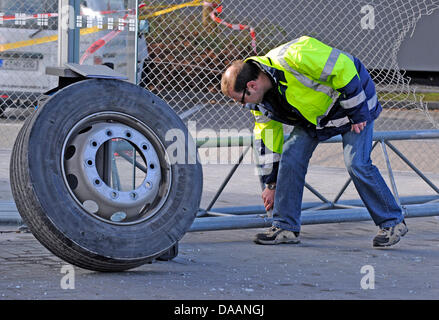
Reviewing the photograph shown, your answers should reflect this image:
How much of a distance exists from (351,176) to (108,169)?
1880 millimetres

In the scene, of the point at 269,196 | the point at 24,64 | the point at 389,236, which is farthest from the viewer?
the point at 24,64

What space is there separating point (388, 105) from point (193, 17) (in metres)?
4.03

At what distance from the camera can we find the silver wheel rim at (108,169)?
15.5ft

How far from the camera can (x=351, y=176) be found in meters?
6.12

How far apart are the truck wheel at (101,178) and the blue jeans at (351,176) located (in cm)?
123

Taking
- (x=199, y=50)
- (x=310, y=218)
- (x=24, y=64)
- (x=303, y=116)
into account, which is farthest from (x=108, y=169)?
(x=199, y=50)

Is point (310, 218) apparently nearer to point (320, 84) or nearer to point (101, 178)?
point (320, 84)

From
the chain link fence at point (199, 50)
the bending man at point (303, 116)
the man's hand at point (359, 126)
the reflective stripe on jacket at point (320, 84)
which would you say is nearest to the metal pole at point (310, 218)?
the bending man at point (303, 116)

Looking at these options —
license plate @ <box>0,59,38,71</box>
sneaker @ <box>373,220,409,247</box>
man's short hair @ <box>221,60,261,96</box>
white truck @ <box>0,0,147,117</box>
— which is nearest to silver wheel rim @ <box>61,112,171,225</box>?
man's short hair @ <box>221,60,261,96</box>

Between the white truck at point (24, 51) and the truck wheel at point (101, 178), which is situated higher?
the white truck at point (24, 51)

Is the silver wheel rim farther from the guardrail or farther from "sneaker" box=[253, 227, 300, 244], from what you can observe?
"sneaker" box=[253, 227, 300, 244]

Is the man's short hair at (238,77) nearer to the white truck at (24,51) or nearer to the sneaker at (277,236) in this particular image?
the sneaker at (277,236)
